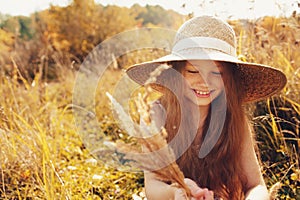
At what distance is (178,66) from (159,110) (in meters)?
0.22

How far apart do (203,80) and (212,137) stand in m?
0.28

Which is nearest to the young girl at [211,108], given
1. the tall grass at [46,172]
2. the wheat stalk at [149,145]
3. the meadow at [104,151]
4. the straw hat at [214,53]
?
the straw hat at [214,53]

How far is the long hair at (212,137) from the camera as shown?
1758mm

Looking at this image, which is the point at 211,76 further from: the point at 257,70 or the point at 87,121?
the point at 87,121

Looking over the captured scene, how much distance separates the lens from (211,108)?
1.80 m

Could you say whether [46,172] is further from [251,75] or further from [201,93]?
[251,75]

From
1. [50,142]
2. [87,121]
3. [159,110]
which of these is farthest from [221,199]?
[87,121]

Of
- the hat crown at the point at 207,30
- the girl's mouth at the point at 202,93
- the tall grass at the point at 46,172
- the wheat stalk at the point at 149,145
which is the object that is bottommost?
the tall grass at the point at 46,172

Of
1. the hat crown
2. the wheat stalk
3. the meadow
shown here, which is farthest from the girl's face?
the wheat stalk

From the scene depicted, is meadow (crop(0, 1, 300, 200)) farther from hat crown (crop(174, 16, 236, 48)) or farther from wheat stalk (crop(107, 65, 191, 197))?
wheat stalk (crop(107, 65, 191, 197))

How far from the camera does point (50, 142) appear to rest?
2.76 m

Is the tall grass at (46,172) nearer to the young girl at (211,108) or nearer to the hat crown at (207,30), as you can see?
the young girl at (211,108)

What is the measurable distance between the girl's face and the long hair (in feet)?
0.21

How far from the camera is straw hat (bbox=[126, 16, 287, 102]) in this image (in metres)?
1.61
